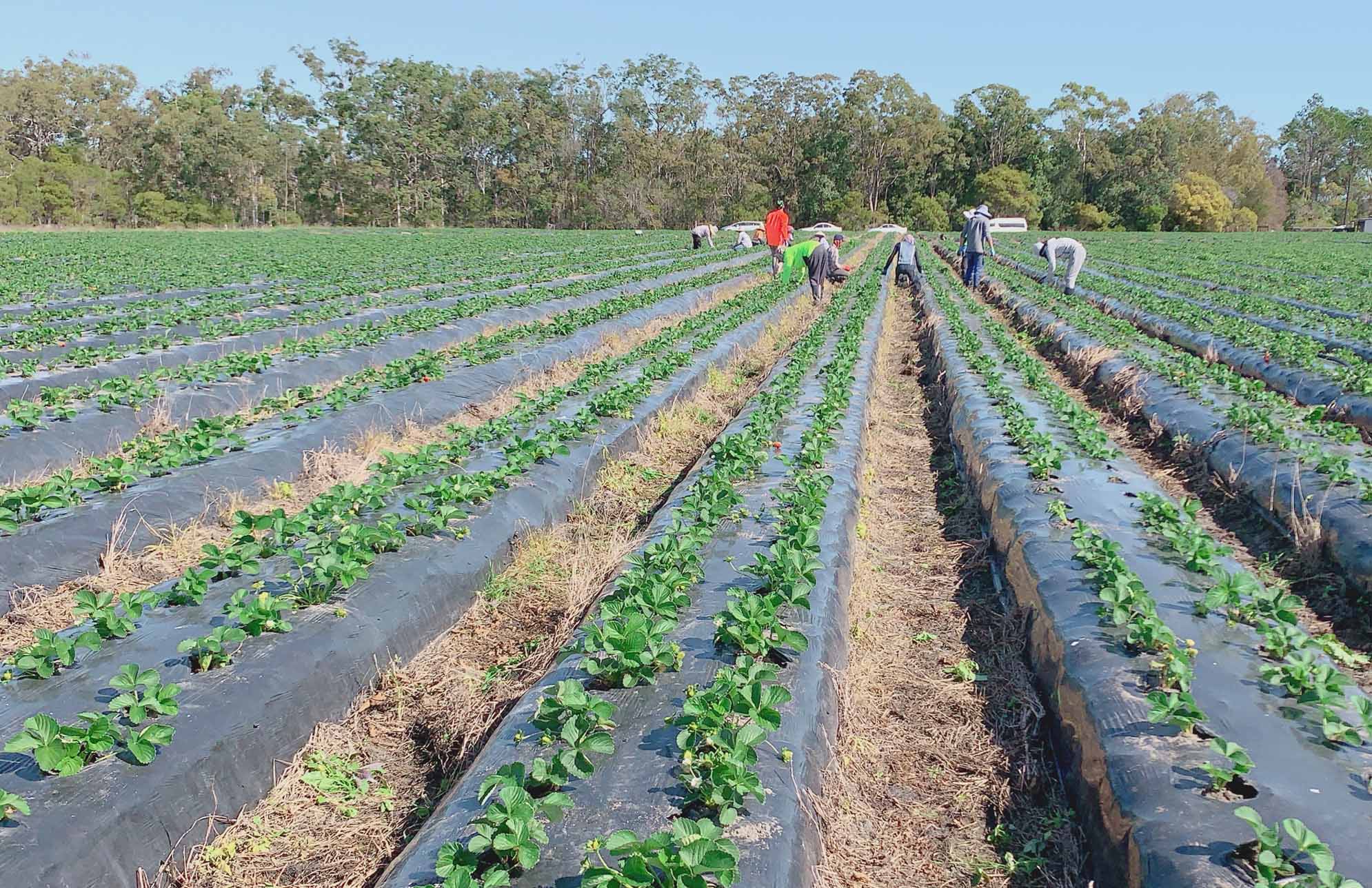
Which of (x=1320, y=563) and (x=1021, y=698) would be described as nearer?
(x=1021, y=698)

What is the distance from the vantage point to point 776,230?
21562 mm

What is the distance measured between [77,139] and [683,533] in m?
97.8

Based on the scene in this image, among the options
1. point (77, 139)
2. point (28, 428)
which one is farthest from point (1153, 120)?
point (77, 139)

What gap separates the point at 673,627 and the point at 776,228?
61.6 feet

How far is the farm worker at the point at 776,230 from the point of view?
21094mm

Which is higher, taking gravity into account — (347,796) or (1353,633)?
(1353,633)

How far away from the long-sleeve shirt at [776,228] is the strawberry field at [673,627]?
440 inches

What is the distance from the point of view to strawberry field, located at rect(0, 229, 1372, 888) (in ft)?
10.0

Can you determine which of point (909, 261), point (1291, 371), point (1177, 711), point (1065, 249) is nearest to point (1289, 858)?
point (1177, 711)

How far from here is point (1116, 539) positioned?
17.5 feet

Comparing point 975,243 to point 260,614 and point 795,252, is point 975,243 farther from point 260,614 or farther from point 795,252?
point 260,614

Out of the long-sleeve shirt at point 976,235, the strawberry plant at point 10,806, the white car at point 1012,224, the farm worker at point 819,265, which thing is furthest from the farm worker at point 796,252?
the white car at point 1012,224

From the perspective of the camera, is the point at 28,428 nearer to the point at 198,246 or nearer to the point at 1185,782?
the point at 1185,782

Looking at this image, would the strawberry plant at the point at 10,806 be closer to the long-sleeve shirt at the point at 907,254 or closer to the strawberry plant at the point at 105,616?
the strawberry plant at the point at 105,616
